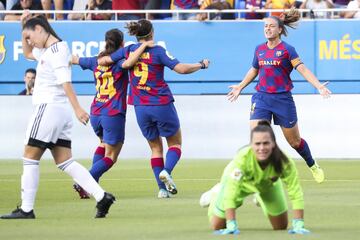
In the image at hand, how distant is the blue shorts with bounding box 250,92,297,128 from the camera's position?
56.4ft

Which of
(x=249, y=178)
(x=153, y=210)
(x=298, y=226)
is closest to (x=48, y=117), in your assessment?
(x=153, y=210)

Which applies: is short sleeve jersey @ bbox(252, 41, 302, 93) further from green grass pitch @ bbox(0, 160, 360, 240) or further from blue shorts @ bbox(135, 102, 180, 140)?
blue shorts @ bbox(135, 102, 180, 140)

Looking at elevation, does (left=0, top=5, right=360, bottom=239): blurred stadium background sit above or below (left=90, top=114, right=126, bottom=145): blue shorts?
below

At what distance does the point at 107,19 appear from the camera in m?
26.4

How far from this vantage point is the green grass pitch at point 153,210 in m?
A: 11.4

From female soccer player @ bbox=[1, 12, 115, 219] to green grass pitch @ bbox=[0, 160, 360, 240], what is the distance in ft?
1.12

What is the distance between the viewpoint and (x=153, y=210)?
550 inches

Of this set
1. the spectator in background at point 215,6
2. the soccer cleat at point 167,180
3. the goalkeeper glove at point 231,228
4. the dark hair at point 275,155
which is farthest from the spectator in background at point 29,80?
the dark hair at point 275,155

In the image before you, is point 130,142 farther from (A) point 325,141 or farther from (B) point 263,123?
(B) point 263,123

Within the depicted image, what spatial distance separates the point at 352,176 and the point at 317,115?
16.4 ft

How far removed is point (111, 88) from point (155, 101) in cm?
67

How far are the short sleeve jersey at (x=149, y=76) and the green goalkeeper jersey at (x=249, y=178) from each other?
4863mm

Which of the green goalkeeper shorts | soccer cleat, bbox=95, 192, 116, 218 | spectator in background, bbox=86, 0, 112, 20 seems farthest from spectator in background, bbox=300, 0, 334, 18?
the green goalkeeper shorts

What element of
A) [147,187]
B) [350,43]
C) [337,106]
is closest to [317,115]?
[337,106]
